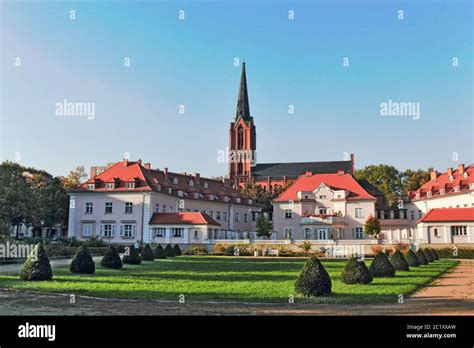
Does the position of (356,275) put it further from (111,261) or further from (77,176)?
(77,176)

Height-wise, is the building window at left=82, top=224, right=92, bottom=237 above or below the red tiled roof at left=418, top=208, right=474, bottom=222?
below

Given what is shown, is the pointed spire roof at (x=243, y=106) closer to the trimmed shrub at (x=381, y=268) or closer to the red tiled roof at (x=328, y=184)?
the red tiled roof at (x=328, y=184)

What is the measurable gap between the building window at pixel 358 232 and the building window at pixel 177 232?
74.2ft

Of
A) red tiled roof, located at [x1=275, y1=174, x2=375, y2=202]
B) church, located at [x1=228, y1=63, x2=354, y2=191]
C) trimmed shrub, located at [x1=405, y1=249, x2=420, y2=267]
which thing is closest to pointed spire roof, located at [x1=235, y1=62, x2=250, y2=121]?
church, located at [x1=228, y1=63, x2=354, y2=191]

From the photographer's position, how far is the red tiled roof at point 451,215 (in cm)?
4619

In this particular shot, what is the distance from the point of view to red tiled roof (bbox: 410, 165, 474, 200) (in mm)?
59469

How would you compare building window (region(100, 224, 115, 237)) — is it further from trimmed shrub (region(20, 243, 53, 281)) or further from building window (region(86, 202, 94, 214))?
trimmed shrub (region(20, 243, 53, 281))

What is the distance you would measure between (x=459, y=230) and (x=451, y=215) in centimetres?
170

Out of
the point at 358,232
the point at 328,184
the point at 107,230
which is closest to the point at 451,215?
the point at 358,232

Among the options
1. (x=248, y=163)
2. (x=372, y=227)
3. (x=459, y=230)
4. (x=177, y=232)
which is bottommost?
(x=177, y=232)

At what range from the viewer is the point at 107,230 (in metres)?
55.4

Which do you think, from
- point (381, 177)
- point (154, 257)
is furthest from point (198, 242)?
point (381, 177)

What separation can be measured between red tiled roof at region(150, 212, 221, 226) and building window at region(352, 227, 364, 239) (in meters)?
18.7
